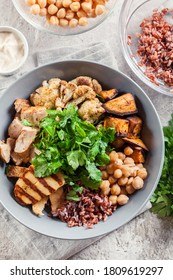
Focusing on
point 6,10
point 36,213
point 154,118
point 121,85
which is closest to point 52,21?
point 6,10

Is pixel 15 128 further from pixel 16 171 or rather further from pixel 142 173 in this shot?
pixel 142 173

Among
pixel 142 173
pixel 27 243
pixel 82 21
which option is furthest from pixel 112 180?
pixel 82 21

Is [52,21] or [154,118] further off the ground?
[52,21]

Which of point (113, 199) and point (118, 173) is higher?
point (118, 173)

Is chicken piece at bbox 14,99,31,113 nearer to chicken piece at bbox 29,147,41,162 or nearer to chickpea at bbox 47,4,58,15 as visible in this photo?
chicken piece at bbox 29,147,41,162

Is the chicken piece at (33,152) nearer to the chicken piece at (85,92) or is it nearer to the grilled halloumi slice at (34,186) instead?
the grilled halloumi slice at (34,186)

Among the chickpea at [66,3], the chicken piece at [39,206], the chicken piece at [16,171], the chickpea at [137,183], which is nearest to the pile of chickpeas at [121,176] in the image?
the chickpea at [137,183]

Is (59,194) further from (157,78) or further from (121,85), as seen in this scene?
(157,78)
